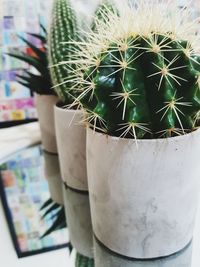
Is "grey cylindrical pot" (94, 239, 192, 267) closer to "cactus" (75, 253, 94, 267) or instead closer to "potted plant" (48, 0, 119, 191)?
"cactus" (75, 253, 94, 267)

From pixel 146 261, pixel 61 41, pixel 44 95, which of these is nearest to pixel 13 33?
pixel 44 95

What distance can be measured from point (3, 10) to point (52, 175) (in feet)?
2.09

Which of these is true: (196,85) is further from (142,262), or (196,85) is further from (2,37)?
(2,37)

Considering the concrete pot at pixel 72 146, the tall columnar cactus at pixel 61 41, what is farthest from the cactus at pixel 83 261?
the tall columnar cactus at pixel 61 41

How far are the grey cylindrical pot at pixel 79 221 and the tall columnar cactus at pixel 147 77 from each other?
169 mm

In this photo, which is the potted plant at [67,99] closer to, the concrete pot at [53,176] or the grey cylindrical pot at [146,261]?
the concrete pot at [53,176]

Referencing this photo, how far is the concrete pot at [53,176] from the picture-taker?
0.55 m

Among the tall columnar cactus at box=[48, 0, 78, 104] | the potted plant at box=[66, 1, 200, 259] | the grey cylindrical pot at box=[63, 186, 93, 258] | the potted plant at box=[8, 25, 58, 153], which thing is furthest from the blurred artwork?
the potted plant at box=[66, 1, 200, 259]

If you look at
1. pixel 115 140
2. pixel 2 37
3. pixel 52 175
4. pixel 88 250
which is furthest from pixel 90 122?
pixel 2 37

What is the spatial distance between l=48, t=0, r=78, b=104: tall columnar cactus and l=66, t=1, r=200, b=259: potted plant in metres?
0.17

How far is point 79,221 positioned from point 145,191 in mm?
166

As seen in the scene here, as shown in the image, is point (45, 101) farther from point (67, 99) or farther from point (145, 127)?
point (145, 127)

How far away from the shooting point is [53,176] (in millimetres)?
628

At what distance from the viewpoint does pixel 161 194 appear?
34 centimetres
